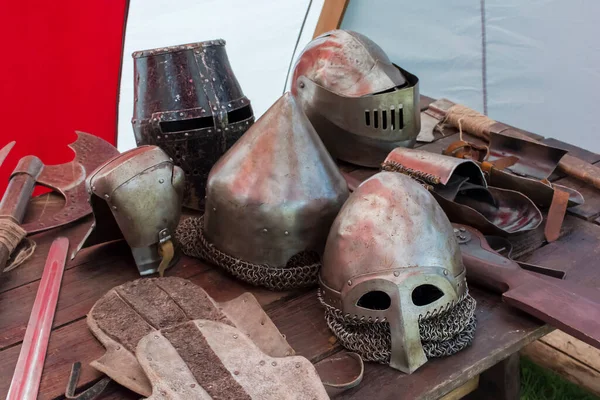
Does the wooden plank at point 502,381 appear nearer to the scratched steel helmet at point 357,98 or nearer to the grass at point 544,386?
the grass at point 544,386

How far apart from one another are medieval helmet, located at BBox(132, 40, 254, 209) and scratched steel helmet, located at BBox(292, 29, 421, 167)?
32cm

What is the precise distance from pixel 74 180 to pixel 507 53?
1924 millimetres

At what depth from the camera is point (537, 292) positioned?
1316 millimetres

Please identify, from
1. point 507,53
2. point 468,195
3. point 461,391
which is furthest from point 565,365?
point 507,53

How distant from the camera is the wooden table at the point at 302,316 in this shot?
1180 mm

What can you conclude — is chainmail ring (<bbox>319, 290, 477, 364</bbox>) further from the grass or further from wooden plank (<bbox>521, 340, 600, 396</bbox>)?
the grass

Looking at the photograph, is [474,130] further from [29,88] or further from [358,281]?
[29,88]

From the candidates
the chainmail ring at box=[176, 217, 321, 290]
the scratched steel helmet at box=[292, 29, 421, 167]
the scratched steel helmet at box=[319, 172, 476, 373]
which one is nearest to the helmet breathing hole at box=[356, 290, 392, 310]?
the scratched steel helmet at box=[319, 172, 476, 373]

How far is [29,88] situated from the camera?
8.45 ft

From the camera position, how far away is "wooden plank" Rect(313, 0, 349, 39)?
10.5ft

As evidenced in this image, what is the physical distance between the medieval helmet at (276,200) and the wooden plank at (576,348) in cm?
91

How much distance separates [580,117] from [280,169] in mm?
1759

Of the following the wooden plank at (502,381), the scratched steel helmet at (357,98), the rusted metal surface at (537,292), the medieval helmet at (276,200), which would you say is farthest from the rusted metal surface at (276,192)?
the wooden plank at (502,381)

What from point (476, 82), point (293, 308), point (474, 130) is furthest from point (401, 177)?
point (476, 82)
